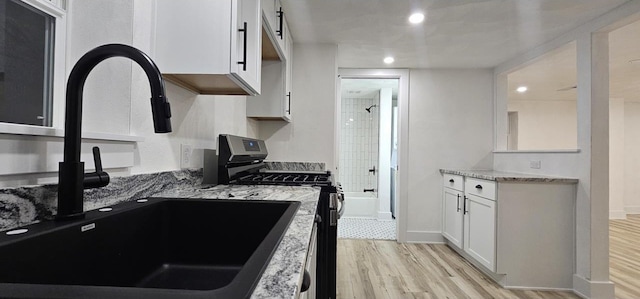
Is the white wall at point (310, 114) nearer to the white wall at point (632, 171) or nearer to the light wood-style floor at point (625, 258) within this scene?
the light wood-style floor at point (625, 258)

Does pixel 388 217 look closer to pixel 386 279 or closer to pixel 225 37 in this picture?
pixel 386 279

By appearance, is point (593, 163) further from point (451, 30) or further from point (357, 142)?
point (357, 142)

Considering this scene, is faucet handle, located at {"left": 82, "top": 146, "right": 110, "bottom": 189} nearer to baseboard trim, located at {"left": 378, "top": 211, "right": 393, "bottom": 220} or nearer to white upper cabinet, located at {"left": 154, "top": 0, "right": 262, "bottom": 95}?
white upper cabinet, located at {"left": 154, "top": 0, "right": 262, "bottom": 95}

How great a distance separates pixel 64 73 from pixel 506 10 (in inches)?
104

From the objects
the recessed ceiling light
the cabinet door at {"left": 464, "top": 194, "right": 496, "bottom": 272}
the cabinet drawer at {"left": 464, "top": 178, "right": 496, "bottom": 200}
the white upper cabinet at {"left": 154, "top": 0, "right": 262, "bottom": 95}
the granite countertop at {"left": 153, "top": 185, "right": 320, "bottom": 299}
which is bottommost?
the cabinet door at {"left": 464, "top": 194, "right": 496, "bottom": 272}

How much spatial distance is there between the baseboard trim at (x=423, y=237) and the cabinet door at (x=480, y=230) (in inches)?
26.9

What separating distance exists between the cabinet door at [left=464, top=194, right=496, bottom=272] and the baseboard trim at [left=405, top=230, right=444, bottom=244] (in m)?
0.68

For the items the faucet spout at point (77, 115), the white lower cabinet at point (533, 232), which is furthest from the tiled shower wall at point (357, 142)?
the faucet spout at point (77, 115)

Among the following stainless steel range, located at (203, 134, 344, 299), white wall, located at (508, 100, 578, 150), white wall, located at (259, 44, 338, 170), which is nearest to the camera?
stainless steel range, located at (203, 134, 344, 299)

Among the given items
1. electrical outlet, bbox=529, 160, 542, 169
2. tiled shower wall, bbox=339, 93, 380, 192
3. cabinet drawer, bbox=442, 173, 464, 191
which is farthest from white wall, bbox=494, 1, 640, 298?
tiled shower wall, bbox=339, 93, 380, 192

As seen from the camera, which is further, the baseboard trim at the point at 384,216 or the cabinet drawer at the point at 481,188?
the baseboard trim at the point at 384,216

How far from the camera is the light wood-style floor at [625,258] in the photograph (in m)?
2.55

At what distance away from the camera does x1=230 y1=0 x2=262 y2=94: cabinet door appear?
47.1 inches

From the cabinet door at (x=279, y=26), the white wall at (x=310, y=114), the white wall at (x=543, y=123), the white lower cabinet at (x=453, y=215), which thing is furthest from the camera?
the white wall at (x=543, y=123)
